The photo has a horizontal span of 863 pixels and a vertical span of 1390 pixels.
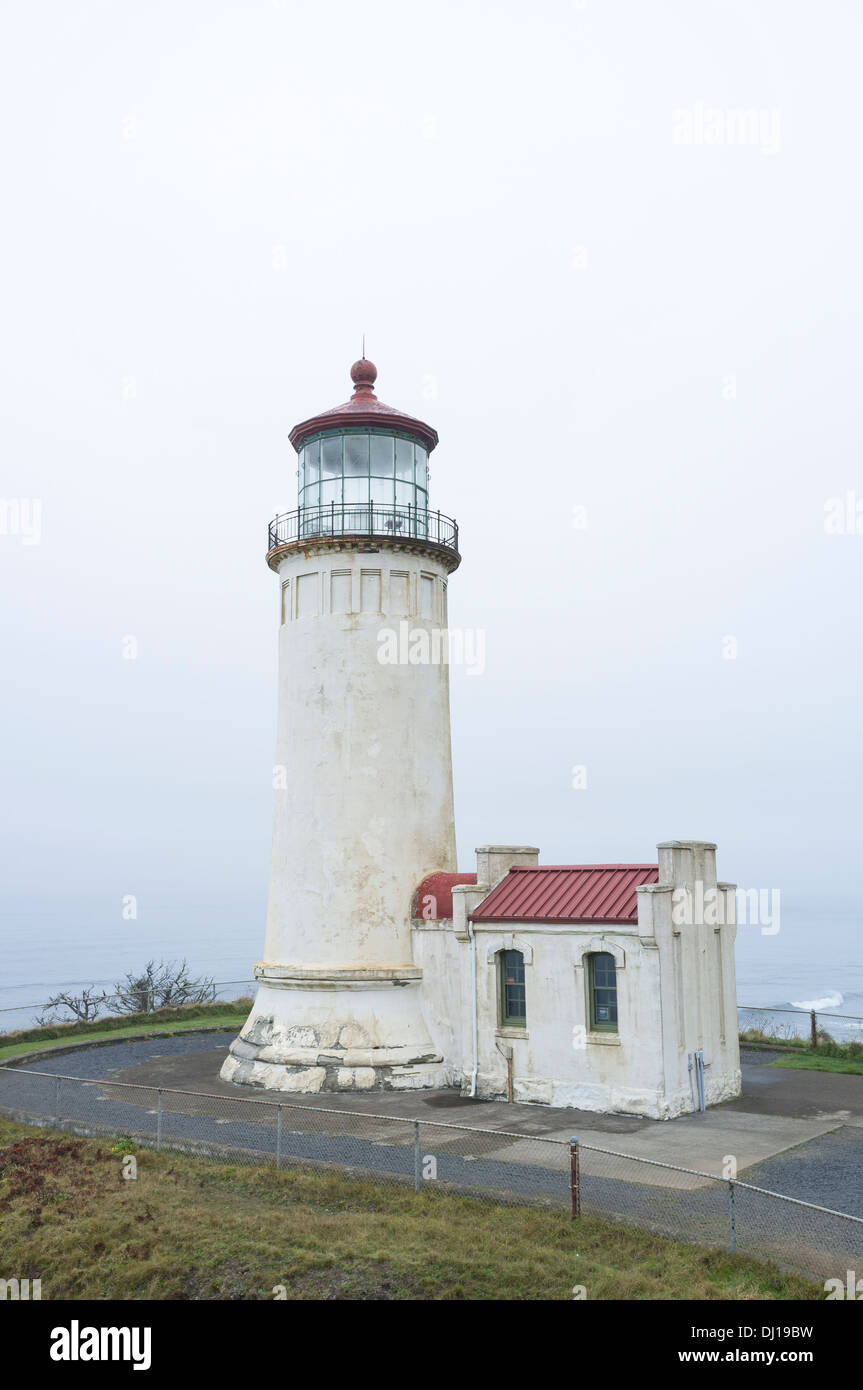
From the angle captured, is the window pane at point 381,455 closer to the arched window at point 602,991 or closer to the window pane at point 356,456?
the window pane at point 356,456

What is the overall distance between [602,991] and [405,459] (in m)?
11.9

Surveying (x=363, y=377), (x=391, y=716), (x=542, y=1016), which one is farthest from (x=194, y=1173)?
(x=363, y=377)

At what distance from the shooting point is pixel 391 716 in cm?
2231

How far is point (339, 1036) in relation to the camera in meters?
21.0

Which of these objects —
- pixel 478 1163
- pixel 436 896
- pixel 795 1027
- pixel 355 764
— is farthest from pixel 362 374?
pixel 795 1027

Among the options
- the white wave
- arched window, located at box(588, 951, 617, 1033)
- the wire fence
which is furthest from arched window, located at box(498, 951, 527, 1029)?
the white wave

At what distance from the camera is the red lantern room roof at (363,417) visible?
74.2ft

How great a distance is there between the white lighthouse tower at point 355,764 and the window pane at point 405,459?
32mm

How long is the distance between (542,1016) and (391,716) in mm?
6800

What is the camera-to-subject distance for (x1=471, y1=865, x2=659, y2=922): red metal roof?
19.3 meters

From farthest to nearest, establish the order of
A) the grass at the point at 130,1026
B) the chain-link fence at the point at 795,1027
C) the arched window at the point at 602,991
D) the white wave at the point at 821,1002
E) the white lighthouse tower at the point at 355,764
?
the white wave at the point at 821,1002 < the grass at the point at 130,1026 < the chain-link fence at the point at 795,1027 < the white lighthouse tower at the point at 355,764 < the arched window at the point at 602,991

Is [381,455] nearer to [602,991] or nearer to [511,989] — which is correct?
[511,989]

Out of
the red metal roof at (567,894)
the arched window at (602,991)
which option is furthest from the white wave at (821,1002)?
the arched window at (602,991)
